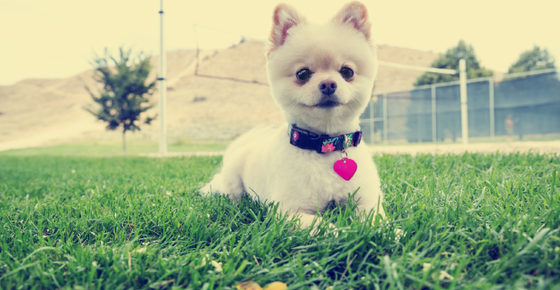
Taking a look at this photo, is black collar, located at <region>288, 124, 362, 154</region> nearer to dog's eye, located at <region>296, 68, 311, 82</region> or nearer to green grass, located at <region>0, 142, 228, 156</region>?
dog's eye, located at <region>296, 68, 311, 82</region>

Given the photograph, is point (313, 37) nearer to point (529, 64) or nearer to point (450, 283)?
point (450, 283)

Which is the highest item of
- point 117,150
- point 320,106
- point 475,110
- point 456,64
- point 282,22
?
point 456,64

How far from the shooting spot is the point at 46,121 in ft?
132

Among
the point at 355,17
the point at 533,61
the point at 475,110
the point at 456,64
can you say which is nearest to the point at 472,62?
the point at 456,64

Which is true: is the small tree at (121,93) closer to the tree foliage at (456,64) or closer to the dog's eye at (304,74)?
the dog's eye at (304,74)

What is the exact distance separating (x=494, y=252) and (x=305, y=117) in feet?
3.18

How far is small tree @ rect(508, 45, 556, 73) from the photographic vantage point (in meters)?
27.4

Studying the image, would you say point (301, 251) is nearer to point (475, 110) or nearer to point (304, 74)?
point (304, 74)

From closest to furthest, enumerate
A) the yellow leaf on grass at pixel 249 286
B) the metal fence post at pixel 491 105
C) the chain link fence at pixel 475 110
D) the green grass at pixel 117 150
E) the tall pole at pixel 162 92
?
1. the yellow leaf on grass at pixel 249 286
2. the tall pole at pixel 162 92
3. the chain link fence at pixel 475 110
4. the metal fence post at pixel 491 105
5. the green grass at pixel 117 150

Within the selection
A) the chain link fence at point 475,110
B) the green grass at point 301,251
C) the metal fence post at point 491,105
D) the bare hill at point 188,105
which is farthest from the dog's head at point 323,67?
the metal fence post at point 491,105

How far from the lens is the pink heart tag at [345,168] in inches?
61.2

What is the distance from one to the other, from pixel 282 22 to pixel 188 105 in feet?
125

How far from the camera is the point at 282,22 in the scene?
5.48 ft

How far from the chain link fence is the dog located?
33.8ft
